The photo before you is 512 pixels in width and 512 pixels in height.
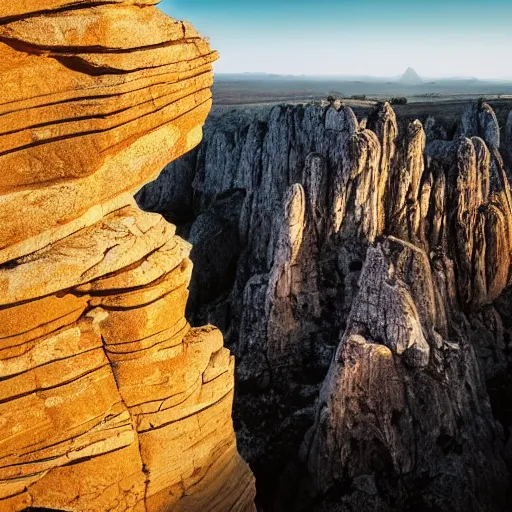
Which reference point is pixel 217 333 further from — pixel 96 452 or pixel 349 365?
pixel 349 365

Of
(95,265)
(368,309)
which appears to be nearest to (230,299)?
(368,309)

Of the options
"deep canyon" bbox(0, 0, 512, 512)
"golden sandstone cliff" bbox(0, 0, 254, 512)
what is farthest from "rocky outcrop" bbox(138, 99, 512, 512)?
"golden sandstone cliff" bbox(0, 0, 254, 512)

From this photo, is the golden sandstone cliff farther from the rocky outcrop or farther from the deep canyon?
the rocky outcrop

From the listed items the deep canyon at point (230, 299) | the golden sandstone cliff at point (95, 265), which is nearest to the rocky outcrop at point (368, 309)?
the deep canyon at point (230, 299)

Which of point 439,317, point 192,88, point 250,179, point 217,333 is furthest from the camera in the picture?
point 250,179

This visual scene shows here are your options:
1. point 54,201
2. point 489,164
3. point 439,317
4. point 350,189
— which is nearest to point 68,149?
point 54,201

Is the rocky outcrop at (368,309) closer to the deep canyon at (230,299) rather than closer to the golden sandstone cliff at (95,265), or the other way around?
the deep canyon at (230,299)

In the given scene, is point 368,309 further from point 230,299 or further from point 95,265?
point 230,299
